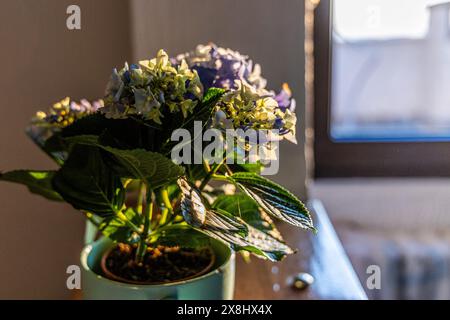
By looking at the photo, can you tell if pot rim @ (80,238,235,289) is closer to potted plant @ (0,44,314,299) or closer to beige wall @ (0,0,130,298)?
potted plant @ (0,44,314,299)

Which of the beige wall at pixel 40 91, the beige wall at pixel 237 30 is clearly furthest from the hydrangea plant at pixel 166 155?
the beige wall at pixel 237 30

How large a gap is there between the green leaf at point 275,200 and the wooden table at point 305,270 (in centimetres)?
26

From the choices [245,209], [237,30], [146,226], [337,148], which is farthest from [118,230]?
[337,148]

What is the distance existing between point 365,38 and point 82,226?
2.50 feet

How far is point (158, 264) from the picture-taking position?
605 mm

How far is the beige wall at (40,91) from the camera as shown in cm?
72

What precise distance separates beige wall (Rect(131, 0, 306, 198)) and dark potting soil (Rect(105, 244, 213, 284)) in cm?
40

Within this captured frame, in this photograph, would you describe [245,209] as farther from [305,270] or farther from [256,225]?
[305,270]

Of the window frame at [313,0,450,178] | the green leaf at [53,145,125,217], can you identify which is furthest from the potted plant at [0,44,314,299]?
the window frame at [313,0,450,178]

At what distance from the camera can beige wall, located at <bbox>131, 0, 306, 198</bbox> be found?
0.91m

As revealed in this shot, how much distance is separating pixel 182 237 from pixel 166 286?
0.05 metres

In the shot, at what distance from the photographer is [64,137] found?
54 centimetres
